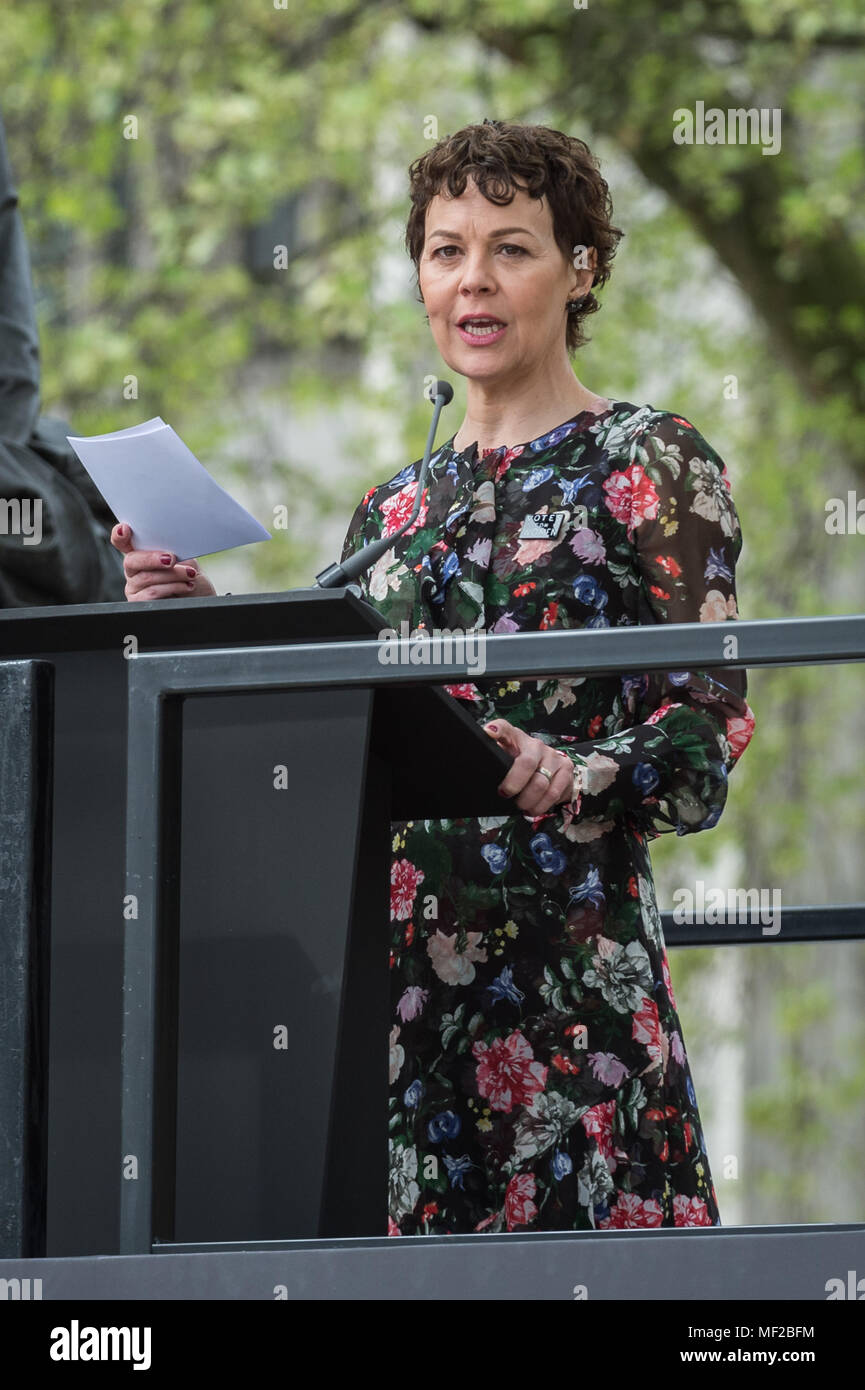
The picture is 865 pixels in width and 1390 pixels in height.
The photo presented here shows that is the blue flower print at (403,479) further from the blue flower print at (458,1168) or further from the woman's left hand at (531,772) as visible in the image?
the blue flower print at (458,1168)

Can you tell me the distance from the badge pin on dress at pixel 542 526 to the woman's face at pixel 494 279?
0.18 m

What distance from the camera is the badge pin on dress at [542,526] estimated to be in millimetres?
2477

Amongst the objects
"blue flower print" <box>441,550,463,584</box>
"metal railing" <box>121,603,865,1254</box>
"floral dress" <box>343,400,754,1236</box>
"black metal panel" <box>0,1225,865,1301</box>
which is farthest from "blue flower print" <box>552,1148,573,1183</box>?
"blue flower print" <box>441,550,463,584</box>

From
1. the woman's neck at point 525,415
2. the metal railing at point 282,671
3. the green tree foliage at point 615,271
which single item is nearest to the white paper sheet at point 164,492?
the metal railing at point 282,671

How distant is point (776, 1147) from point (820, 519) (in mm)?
2988

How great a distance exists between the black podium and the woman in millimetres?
165

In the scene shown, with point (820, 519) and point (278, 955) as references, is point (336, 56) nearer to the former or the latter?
point (820, 519)

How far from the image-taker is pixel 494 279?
250 centimetres

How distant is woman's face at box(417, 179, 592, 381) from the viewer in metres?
2.50

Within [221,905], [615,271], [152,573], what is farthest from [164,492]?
[615,271]

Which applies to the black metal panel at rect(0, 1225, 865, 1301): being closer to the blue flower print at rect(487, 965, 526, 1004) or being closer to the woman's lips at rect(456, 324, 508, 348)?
the blue flower print at rect(487, 965, 526, 1004)

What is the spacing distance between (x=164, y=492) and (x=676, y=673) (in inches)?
24.1

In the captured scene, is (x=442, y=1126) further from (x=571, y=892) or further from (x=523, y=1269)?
(x=523, y=1269)
